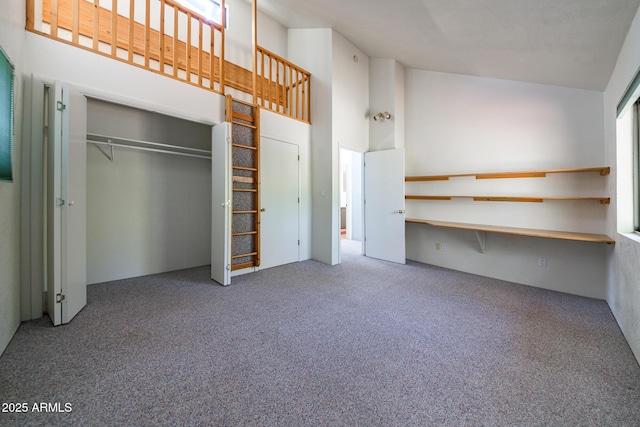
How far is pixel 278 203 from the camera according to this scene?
13.5ft

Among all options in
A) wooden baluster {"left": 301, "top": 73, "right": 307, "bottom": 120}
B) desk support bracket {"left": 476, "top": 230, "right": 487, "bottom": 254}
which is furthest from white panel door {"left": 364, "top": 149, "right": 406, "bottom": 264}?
wooden baluster {"left": 301, "top": 73, "right": 307, "bottom": 120}

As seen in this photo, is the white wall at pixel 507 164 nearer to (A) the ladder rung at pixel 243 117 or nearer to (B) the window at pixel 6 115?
(A) the ladder rung at pixel 243 117

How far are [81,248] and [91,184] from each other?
46.9 inches

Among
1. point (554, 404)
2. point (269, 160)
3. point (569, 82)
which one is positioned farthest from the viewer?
point (269, 160)

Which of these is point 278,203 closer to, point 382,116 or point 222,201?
point 222,201

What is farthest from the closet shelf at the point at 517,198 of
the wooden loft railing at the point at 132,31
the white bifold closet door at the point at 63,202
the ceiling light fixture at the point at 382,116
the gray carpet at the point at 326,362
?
the white bifold closet door at the point at 63,202

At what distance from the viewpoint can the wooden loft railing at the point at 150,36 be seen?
248 cm

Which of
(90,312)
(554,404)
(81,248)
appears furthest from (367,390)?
(81,248)

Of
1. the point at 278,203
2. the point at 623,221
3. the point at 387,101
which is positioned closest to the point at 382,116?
the point at 387,101

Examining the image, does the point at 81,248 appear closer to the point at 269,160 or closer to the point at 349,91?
the point at 269,160

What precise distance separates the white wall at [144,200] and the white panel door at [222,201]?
0.93 metres

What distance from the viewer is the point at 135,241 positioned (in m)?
3.46

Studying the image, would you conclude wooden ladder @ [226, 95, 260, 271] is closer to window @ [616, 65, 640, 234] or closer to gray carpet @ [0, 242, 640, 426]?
gray carpet @ [0, 242, 640, 426]

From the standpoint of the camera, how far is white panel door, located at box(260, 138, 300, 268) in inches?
155
